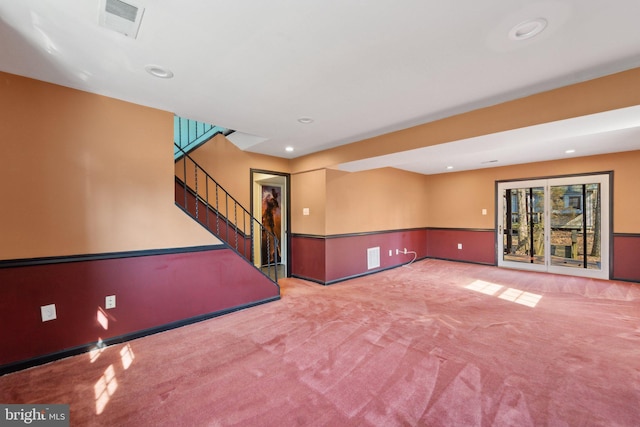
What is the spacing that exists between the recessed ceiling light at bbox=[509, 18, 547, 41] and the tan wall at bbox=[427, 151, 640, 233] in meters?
5.08

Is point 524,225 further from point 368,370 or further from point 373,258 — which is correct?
point 368,370

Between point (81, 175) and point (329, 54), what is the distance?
102 inches

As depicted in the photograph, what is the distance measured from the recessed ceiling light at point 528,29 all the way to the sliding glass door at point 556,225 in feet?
16.8

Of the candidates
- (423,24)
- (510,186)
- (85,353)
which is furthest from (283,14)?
(510,186)

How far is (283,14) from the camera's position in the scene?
156cm

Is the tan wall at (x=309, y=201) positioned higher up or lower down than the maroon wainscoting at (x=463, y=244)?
higher up

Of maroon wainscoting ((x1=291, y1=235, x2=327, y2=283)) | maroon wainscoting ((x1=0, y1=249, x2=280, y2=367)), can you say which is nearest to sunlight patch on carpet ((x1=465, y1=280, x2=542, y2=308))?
maroon wainscoting ((x1=291, y1=235, x2=327, y2=283))

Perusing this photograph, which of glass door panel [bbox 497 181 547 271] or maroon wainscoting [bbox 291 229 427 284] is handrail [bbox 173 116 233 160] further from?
glass door panel [bbox 497 181 547 271]

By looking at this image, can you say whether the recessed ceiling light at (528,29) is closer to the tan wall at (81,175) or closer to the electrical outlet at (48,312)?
the tan wall at (81,175)

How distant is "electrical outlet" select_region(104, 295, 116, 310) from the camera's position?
2.61m

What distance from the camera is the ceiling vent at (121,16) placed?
4.86 feet

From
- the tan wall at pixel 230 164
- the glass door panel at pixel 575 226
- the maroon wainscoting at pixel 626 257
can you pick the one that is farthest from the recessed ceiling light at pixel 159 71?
the maroon wainscoting at pixel 626 257

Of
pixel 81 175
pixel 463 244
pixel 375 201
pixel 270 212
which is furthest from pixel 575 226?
pixel 81 175

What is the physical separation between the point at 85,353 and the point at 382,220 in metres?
5.16
